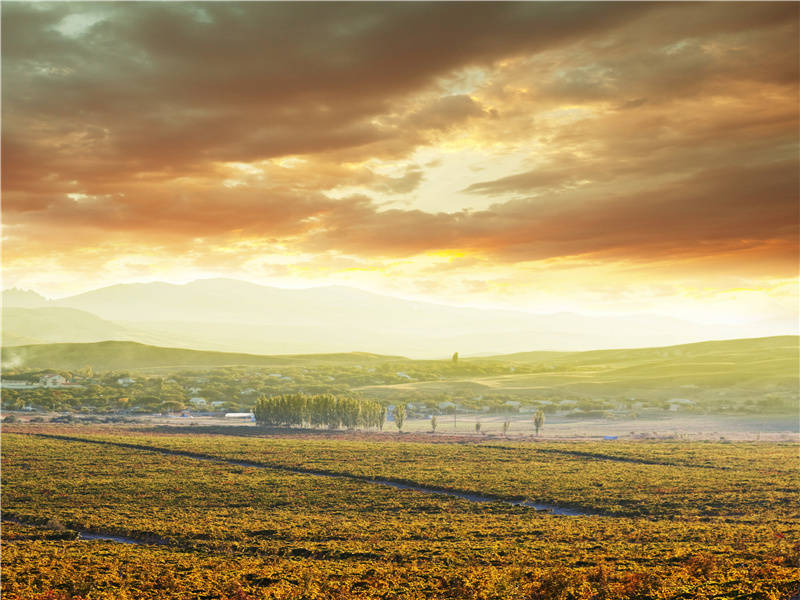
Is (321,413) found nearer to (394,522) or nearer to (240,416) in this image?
(240,416)

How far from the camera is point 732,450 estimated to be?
12000cm

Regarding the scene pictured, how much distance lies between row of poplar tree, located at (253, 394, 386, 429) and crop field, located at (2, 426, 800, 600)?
41988mm

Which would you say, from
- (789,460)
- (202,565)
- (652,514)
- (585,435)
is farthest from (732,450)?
(202,565)

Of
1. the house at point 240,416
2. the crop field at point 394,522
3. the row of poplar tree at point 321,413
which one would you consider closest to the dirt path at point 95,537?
the crop field at point 394,522

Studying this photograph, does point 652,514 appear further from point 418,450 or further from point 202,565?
point 418,450

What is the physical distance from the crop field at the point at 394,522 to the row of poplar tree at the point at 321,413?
138ft

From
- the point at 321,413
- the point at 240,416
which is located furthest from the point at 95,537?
the point at 240,416

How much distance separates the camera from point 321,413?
542 feet

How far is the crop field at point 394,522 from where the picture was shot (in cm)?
3475

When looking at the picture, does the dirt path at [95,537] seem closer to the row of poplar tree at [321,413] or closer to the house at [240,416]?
the row of poplar tree at [321,413]

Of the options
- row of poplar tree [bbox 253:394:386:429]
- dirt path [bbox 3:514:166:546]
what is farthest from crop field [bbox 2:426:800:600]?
row of poplar tree [bbox 253:394:386:429]

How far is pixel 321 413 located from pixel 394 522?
353ft

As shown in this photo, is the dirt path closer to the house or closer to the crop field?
the crop field

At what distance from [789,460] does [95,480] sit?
96.6m
